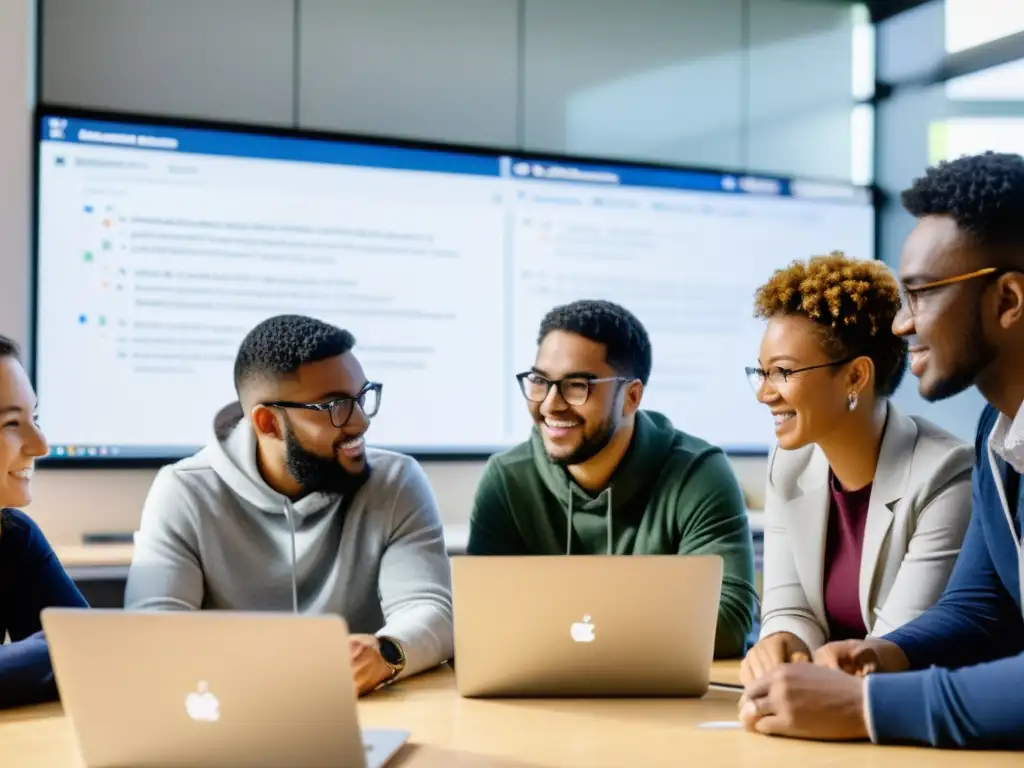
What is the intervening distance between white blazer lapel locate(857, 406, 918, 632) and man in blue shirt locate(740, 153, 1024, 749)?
0.60ft

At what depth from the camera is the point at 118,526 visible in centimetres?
325

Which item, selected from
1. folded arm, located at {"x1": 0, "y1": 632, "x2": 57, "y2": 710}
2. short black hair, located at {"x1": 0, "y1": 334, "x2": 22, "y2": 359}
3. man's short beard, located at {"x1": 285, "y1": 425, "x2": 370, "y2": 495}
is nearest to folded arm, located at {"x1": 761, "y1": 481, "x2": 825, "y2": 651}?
man's short beard, located at {"x1": 285, "y1": 425, "x2": 370, "y2": 495}

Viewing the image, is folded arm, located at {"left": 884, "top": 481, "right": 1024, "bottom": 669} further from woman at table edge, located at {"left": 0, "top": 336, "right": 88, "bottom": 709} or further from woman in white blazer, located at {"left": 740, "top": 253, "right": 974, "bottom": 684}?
woman at table edge, located at {"left": 0, "top": 336, "right": 88, "bottom": 709}

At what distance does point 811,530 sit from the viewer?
6.68ft

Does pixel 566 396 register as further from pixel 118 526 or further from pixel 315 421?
pixel 118 526

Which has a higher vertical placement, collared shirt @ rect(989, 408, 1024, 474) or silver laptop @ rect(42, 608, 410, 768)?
collared shirt @ rect(989, 408, 1024, 474)

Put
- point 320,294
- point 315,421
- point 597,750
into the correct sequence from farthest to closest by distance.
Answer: point 320,294
point 315,421
point 597,750

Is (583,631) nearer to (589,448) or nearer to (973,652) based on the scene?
(973,652)

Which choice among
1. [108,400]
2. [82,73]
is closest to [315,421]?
[108,400]

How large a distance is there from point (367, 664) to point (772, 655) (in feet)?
2.11

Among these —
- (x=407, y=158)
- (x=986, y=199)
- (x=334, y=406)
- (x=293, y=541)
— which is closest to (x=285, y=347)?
(x=334, y=406)

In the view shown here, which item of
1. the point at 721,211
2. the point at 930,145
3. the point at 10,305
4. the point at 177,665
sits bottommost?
the point at 177,665

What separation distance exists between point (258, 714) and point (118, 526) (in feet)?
7.51

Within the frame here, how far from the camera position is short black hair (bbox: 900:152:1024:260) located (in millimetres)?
1586
